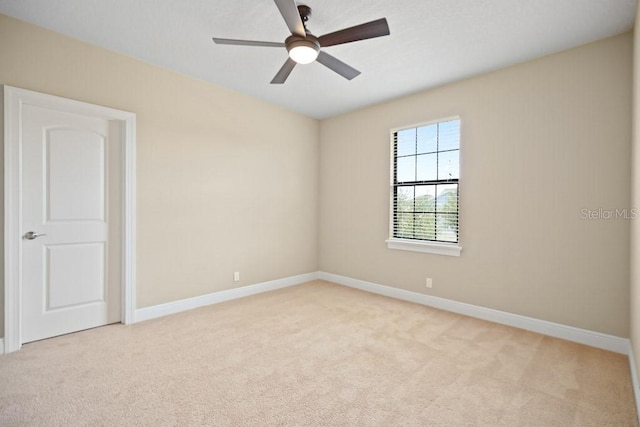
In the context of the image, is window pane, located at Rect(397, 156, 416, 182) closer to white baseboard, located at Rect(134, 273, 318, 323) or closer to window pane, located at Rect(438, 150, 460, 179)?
window pane, located at Rect(438, 150, 460, 179)

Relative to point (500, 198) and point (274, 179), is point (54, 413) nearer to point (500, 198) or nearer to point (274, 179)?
point (274, 179)

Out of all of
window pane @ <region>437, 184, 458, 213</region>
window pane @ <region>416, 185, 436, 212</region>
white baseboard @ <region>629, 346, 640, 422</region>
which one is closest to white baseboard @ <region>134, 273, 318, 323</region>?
window pane @ <region>416, 185, 436, 212</region>

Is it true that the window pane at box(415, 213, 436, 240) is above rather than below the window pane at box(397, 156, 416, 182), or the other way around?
below

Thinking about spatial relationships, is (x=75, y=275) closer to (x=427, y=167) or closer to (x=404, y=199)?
(x=404, y=199)

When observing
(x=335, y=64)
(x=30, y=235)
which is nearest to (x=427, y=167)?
(x=335, y=64)

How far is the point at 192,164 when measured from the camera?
12.4 feet

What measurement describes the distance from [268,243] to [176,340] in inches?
79.6

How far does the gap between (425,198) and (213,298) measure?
3061 millimetres

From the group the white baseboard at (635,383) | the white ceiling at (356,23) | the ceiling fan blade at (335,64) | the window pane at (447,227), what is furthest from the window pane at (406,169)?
the white baseboard at (635,383)

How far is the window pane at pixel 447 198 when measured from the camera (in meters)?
3.78

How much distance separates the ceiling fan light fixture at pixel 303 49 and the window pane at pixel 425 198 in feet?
7.65

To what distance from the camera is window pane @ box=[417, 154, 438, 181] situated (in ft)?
13.1

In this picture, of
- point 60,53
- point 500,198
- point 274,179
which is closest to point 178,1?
point 60,53

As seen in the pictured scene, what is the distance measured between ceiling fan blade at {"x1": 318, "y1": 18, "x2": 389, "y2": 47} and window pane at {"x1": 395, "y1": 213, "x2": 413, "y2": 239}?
2571 mm
